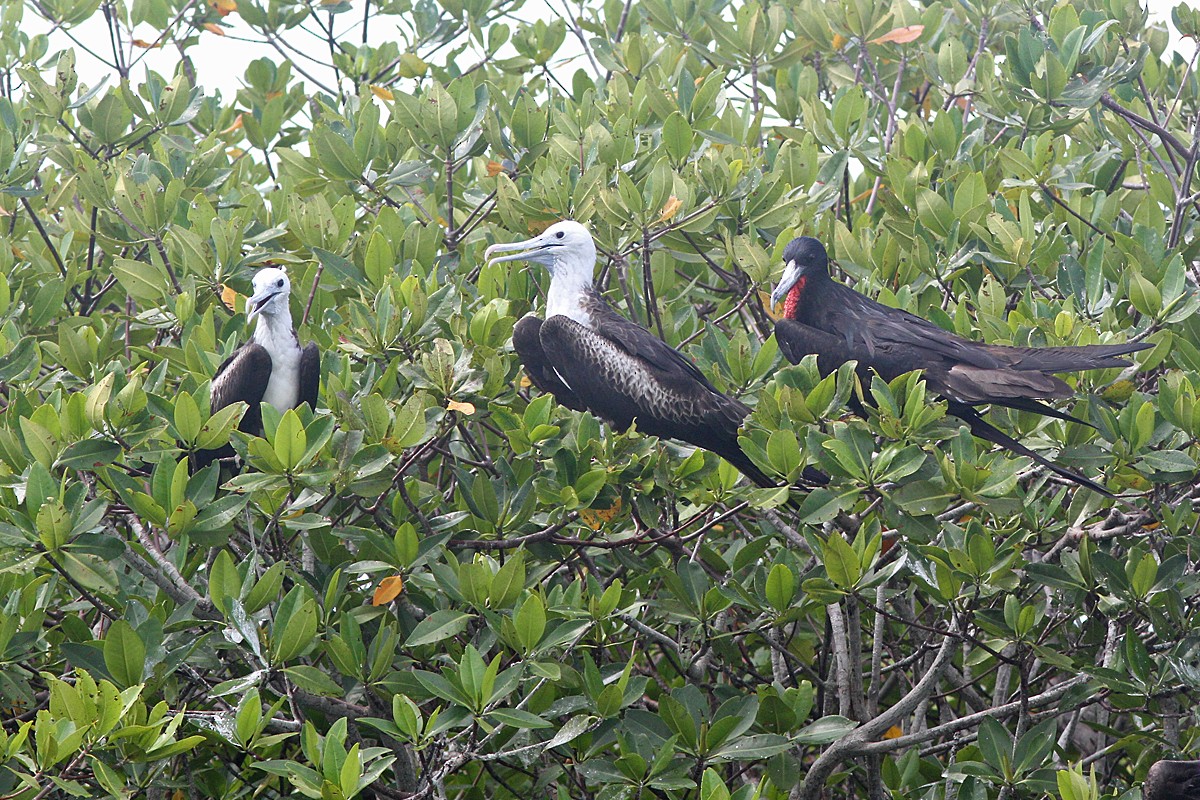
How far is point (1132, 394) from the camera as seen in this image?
4.04 metres

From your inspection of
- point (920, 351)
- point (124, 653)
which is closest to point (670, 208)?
point (920, 351)

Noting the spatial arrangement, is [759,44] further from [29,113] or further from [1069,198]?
[29,113]

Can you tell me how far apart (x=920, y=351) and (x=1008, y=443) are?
43 cm

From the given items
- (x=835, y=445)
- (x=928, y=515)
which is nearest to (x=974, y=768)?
(x=928, y=515)

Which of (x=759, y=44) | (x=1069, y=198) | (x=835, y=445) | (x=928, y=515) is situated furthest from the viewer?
(x=759, y=44)

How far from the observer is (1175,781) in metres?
3.55

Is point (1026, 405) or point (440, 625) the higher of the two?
point (1026, 405)

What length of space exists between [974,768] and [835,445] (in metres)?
1.09

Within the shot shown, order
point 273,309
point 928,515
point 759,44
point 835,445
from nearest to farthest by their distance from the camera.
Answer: point 835,445 < point 928,515 < point 273,309 < point 759,44

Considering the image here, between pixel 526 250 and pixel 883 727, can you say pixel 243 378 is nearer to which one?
pixel 526 250

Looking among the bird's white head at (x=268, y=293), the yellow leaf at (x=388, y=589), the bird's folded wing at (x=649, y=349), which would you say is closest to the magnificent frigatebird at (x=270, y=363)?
the bird's white head at (x=268, y=293)

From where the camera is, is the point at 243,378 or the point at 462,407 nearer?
the point at 462,407

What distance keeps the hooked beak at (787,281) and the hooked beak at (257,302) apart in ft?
5.63

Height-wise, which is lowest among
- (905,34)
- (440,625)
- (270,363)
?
(440,625)
